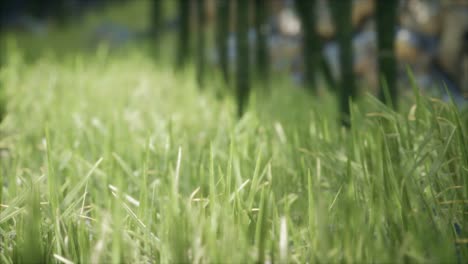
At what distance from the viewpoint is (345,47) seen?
1.42 metres

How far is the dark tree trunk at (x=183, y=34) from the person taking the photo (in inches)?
102

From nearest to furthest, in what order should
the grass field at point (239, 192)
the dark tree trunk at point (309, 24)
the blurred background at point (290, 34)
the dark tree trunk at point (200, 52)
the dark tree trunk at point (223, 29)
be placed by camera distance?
1. the grass field at point (239, 192)
2. the blurred background at point (290, 34)
3. the dark tree trunk at point (309, 24)
4. the dark tree trunk at point (223, 29)
5. the dark tree trunk at point (200, 52)

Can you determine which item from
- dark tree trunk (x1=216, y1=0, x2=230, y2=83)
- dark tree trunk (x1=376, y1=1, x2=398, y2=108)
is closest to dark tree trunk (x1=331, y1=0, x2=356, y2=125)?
dark tree trunk (x1=376, y1=1, x2=398, y2=108)

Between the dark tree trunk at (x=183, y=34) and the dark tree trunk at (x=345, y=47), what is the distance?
135cm

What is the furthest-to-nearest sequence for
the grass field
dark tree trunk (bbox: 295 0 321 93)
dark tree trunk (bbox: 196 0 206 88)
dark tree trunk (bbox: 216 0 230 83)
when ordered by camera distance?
dark tree trunk (bbox: 196 0 206 88)
dark tree trunk (bbox: 216 0 230 83)
dark tree trunk (bbox: 295 0 321 93)
the grass field

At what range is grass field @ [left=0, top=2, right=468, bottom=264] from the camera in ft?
1.48

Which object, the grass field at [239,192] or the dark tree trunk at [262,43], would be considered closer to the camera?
the grass field at [239,192]

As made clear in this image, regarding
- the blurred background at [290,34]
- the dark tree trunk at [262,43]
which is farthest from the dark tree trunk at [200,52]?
the dark tree trunk at [262,43]

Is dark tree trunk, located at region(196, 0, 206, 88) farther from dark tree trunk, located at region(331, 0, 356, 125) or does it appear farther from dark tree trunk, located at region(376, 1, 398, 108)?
dark tree trunk, located at region(376, 1, 398, 108)

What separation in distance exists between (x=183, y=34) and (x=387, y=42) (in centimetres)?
174

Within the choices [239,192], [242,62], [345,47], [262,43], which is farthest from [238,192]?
[262,43]

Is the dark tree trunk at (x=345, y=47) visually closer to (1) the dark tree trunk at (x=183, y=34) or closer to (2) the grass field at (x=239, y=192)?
(2) the grass field at (x=239, y=192)

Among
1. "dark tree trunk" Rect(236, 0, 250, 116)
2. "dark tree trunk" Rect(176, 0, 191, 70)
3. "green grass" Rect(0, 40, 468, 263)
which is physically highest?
"dark tree trunk" Rect(176, 0, 191, 70)

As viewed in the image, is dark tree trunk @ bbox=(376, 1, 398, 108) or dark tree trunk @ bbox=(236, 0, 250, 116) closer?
dark tree trunk @ bbox=(376, 1, 398, 108)
